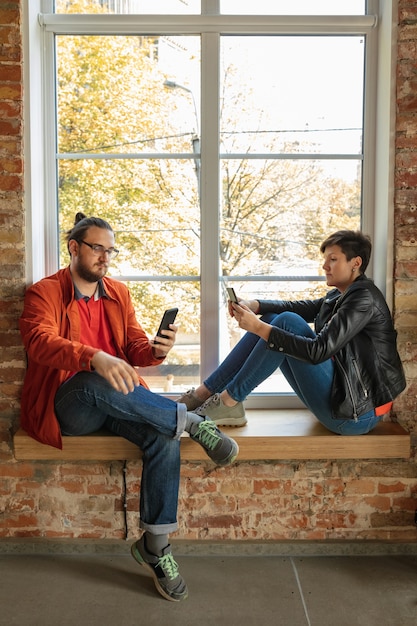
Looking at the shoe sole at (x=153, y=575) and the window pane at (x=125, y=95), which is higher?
the window pane at (x=125, y=95)

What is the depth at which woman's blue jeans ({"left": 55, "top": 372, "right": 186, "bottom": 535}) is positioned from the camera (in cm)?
290

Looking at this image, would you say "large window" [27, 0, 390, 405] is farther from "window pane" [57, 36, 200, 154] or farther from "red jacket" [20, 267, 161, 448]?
Answer: "red jacket" [20, 267, 161, 448]

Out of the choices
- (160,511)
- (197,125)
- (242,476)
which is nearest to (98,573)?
(160,511)

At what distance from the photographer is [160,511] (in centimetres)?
294

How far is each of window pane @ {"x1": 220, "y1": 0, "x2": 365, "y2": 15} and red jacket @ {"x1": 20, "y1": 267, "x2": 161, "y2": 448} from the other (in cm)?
148

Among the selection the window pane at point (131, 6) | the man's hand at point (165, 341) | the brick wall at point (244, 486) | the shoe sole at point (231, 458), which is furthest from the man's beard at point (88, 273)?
the window pane at point (131, 6)

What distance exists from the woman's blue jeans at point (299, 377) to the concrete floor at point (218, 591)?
25.0 inches

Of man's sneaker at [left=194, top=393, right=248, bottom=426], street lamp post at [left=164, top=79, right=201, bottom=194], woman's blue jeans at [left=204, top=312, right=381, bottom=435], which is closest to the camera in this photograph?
woman's blue jeans at [left=204, top=312, right=381, bottom=435]

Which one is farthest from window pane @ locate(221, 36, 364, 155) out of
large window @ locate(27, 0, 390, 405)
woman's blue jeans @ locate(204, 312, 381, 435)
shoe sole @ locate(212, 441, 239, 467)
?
shoe sole @ locate(212, 441, 239, 467)

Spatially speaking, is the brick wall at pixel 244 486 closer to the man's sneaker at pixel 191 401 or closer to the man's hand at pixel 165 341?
the man's sneaker at pixel 191 401

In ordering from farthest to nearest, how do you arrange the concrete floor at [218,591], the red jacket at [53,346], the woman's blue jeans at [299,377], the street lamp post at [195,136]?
1. the street lamp post at [195,136]
2. the woman's blue jeans at [299,377]
3. the red jacket at [53,346]
4. the concrete floor at [218,591]

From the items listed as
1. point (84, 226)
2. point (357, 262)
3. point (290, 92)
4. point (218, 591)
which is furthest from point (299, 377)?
point (290, 92)

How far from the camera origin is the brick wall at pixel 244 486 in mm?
3219

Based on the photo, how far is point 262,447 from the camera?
3.12 m
